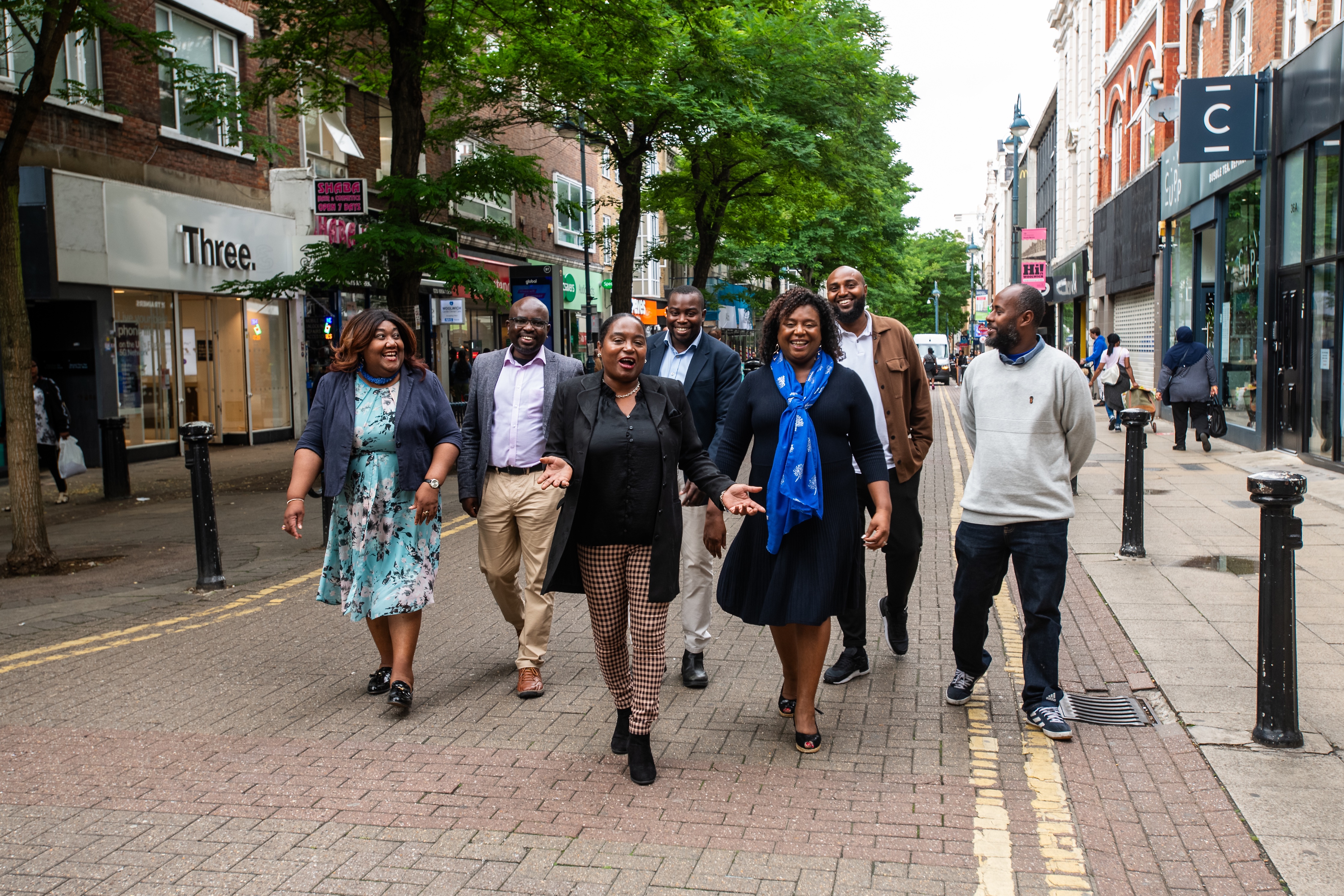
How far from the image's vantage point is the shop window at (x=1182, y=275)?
21156 millimetres

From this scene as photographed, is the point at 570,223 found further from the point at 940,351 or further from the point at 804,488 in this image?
the point at 804,488

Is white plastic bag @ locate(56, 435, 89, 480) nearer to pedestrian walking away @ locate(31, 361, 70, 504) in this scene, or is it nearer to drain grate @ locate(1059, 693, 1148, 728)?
pedestrian walking away @ locate(31, 361, 70, 504)

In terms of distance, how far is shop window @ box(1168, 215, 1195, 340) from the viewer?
21156 mm

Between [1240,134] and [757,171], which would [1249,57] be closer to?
[1240,134]

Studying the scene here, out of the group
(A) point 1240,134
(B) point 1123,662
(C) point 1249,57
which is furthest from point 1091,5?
(B) point 1123,662

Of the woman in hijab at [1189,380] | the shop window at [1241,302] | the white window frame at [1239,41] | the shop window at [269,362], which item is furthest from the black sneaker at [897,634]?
the shop window at [269,362]

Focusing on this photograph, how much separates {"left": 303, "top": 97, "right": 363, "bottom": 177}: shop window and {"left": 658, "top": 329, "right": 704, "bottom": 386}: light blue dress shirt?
A: 18.5 m

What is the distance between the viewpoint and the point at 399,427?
5254 millimetres

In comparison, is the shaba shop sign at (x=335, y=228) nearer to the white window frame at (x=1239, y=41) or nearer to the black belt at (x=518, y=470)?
the white window frame at (x=1239, y=41)

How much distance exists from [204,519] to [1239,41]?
56.0 ft

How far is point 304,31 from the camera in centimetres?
1467

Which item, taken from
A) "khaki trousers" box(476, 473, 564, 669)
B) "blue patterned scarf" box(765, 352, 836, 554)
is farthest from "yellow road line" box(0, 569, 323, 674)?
"blue patterned scarf" box(765, 352, 836, 554)

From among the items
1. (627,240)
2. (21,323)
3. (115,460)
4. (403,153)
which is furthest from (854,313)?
(627,240)

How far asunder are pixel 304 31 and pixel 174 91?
521cm
